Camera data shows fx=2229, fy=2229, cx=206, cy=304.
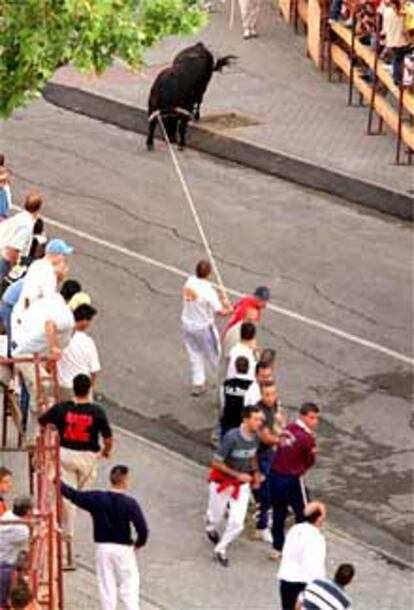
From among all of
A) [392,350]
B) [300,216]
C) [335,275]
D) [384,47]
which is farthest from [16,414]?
[384,47]

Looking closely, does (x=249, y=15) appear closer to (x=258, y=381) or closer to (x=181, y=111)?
(x=181, y=111)

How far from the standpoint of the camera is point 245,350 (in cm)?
1864

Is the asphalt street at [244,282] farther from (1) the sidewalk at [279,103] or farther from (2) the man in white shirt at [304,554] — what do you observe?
(2) the man in white shirt at [304,554]

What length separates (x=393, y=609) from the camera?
55.7ft

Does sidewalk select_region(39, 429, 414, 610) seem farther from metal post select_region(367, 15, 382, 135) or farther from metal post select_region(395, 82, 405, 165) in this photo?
metal post select_region(367, 15, 382, 135)

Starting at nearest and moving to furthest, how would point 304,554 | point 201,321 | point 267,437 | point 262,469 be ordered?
point 304,554
point 267,437
point 262,469
point 201,321

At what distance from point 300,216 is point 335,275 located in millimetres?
2264

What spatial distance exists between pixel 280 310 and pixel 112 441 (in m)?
5.65

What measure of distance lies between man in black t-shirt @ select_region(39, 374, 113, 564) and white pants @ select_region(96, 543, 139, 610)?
0.86 metres

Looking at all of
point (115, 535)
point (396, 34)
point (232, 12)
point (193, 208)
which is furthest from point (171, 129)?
point (115, 535)

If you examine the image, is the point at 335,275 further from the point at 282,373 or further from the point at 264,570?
the point at 264,570

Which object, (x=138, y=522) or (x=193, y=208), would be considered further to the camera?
(x=193, y=208)

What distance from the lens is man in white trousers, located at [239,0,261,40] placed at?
33.6 meters

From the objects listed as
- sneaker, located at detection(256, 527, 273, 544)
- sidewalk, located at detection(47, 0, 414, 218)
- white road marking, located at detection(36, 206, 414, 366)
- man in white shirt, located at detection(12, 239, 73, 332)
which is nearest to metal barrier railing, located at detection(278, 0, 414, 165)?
sidewalk, located at detection(47, 0, 414, 218)
